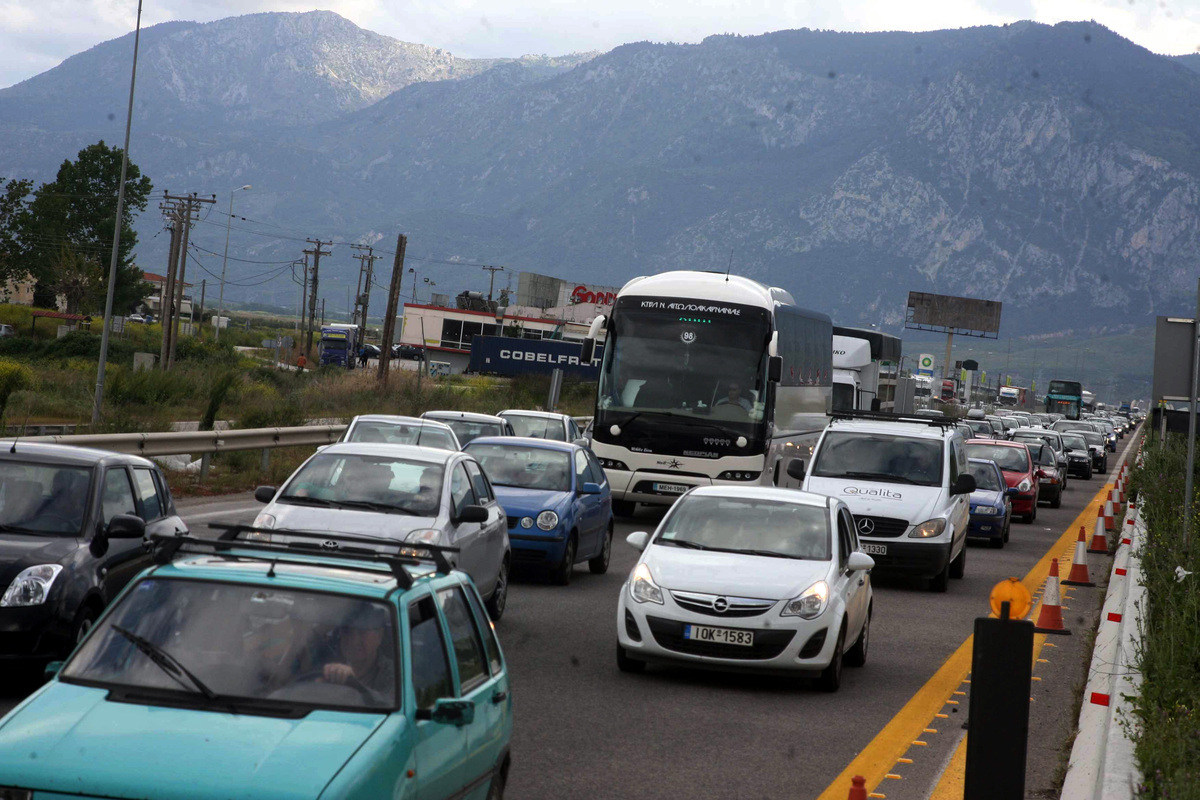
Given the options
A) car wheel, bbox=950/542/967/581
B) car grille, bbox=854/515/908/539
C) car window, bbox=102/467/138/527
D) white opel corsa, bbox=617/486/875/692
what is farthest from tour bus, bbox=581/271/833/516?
car window, bbox=102/467/138/527

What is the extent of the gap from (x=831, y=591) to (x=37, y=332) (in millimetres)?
75792

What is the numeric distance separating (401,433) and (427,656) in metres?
14.6

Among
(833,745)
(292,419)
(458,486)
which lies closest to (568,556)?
(458,486)

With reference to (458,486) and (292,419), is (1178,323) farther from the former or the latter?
(292,419)

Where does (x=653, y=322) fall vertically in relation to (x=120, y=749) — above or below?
above

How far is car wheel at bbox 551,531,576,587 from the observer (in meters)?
15.1

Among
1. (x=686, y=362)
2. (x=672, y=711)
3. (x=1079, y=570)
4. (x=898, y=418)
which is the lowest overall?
(x=672, y=711)

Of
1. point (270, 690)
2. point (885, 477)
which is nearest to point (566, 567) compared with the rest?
point (885, 477)

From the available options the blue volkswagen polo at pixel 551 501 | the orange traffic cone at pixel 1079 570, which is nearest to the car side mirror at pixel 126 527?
the blue volkswagen polo at pixel 551 501

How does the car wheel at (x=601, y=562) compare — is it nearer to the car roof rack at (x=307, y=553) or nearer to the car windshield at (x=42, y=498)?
the car windshield at (x=42, y=498)

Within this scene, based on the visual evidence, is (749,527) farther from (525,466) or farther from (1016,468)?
(1016,468)

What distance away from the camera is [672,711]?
Answer: 934cm

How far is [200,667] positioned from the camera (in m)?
4.98

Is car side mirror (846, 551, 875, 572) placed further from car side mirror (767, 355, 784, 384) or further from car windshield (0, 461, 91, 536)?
car side mirror (767, 355, 784, 384)
